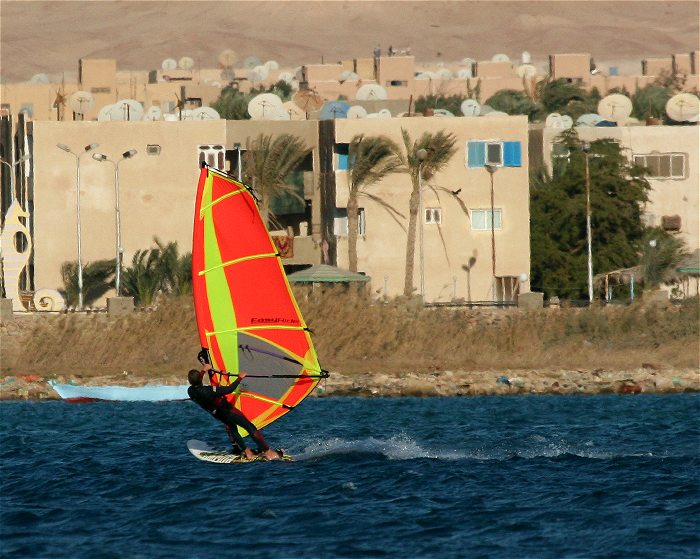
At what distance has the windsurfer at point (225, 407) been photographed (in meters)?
26.4

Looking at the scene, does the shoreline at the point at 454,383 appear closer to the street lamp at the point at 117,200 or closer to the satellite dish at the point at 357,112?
the street lamp at the point at 117,200

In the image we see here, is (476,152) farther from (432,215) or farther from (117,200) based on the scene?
(117,200)

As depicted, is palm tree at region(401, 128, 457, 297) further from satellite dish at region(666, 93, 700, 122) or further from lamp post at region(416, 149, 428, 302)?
satellite dish at region(666, 93, 700, 122)

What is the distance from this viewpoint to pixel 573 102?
114562 mm

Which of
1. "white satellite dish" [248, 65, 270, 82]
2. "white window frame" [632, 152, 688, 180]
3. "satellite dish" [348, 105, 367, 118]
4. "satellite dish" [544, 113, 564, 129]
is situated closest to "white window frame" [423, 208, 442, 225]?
"white window frame" [632, 152, 688, 180]

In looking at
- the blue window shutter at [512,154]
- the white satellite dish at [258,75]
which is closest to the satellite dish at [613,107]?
the blue window shutter at [512,154]

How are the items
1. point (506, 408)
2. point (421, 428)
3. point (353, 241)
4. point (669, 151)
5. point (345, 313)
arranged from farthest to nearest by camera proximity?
1. point (669, 151)
2. point (353, 241)
3. point (345, 313)
4. point (506, 408)
5. point (421, 428)

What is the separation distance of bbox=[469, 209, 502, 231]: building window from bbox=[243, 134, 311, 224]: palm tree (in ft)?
23.6

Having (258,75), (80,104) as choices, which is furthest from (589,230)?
(258,75)

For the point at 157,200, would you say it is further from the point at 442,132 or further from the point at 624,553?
the point at 624,553

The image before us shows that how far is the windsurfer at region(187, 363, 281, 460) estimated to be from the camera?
2639 centimetres

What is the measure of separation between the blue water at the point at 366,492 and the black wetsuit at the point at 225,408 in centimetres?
55

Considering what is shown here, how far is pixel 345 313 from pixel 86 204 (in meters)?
17.5

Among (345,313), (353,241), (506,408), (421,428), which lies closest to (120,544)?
(421,428)
